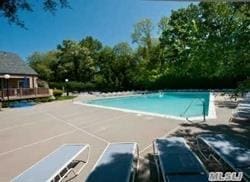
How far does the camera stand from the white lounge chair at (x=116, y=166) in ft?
15.5

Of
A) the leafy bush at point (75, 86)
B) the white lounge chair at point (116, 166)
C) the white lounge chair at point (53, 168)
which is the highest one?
the leafy bush at point (75, 86)

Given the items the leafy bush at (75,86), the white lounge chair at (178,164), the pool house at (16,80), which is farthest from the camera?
the leafy bush at (75,86)

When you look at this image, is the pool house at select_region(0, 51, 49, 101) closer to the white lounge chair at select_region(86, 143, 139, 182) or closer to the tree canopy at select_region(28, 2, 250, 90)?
the tree canopy at select_region(28, 2, 250, 90)

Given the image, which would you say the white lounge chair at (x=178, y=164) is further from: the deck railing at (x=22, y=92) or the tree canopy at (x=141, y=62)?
the tree canopy at (x=141, y=62)

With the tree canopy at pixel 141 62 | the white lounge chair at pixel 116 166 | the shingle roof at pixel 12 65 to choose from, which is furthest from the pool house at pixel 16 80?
the white lounge chair at pixel 116 166

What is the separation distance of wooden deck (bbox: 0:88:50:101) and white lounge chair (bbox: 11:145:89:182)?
61.5ft

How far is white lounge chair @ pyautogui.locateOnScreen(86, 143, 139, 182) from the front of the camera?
4.72m

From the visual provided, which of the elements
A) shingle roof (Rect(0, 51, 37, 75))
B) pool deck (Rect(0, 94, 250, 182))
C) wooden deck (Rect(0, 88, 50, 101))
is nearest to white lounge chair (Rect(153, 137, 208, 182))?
pool deck (Rect(0, 94, 250, 182))

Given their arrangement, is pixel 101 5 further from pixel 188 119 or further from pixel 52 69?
pixel 52 69

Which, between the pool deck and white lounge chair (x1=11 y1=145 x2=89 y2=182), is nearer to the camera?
white lounge chair (x1=11 y1=145 x2=89 y2=182)

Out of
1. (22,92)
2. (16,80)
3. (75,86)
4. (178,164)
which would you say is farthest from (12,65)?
(178,164)

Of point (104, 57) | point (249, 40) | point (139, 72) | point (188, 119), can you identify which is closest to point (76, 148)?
point (249, 40)

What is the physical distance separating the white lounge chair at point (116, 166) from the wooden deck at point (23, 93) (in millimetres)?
19576

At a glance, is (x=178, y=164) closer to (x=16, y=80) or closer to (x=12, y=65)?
(x=16, y=80)
